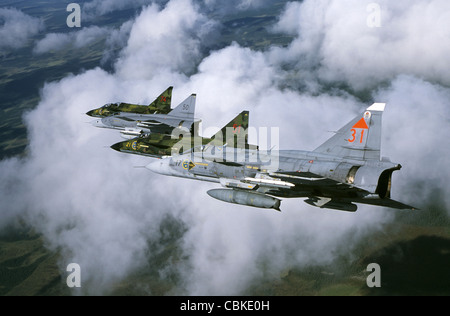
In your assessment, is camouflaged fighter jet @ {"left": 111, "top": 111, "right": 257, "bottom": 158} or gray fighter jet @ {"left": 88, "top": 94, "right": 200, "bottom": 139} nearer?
camouflaged fighter jet @ {"left": 111, "top": 111, "right": 257, "bottom": 158}

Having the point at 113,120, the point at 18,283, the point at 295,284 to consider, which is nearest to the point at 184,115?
the point at 113,120

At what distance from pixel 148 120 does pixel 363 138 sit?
28443 mm

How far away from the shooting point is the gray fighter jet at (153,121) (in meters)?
46.8

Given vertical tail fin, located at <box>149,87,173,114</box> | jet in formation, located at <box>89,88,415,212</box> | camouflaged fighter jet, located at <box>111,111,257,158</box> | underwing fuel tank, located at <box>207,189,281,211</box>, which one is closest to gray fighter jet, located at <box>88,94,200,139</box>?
vertical tail fin, located at <box>149,87,173,114</box>

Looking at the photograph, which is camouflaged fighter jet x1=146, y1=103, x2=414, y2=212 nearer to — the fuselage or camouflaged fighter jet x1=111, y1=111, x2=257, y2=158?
the fuselage

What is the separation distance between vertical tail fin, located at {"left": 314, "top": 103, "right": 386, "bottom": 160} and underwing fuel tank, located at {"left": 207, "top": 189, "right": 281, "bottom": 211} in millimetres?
6641

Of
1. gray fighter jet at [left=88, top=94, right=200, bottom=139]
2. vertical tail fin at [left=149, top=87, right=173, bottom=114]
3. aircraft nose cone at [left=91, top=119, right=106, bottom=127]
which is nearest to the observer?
gray fighter jet at [left=88, top=94, right=200, bottom=139]

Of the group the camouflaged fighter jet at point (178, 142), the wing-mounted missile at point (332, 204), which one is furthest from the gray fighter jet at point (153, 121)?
the wing-mounted missile at point (332, 204)

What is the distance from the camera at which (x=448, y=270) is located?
14800 cm

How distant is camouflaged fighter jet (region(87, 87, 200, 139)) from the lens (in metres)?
46.9

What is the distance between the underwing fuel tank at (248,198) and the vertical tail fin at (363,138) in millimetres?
6641

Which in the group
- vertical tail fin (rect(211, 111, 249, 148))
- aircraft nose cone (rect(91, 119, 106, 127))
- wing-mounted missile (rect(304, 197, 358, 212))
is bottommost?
wing-mounted missile (rect(304, 197, 358, 212))

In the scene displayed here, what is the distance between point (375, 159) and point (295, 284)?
152102 millimetres

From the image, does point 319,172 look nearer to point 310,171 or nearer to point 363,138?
point 310,171
